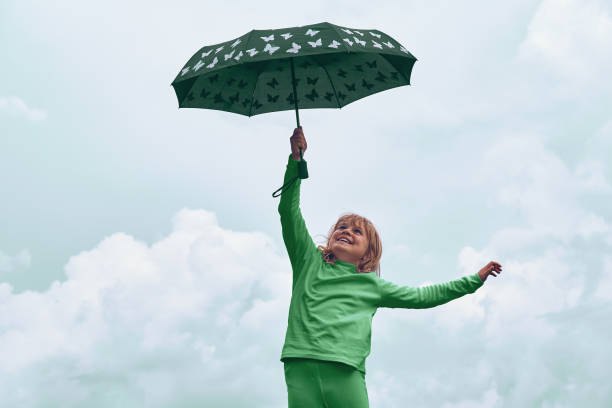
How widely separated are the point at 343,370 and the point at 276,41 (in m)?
2.41

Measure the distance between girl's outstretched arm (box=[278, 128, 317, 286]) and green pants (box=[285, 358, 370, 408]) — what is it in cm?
78

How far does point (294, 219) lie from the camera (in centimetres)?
579

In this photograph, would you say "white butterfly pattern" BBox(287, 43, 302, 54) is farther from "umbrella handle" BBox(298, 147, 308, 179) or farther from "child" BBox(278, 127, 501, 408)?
"umbrella handle" BBox(298, 147, 308, 179)

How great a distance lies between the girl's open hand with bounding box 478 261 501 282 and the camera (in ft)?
19.0

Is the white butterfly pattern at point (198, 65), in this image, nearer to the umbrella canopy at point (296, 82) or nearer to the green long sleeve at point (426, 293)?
the umbrella canopy at point (296, 82)

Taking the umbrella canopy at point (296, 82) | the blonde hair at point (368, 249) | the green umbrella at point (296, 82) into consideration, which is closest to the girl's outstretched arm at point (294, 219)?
the blonde hair at point (368, 249)

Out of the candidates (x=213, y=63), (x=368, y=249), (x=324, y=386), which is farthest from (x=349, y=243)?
(x=213, y=63)

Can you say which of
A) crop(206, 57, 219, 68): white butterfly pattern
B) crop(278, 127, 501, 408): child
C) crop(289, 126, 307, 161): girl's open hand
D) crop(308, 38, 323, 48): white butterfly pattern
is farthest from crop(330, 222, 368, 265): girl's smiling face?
crop(206, 57, 219, 68): white butterfly pattern

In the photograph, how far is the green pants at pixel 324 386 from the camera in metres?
5.23

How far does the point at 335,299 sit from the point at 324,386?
650mm

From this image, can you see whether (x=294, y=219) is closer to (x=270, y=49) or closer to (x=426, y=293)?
(x=426, y=293)

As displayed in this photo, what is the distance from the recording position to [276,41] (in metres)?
5.38

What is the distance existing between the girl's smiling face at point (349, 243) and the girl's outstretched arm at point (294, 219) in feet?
0.61

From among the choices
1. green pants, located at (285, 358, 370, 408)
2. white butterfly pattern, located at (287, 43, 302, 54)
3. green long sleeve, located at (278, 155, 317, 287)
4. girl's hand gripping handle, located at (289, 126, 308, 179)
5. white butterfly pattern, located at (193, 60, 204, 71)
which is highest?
white butterfly pattern, located at (193, 60, 204, 71)
